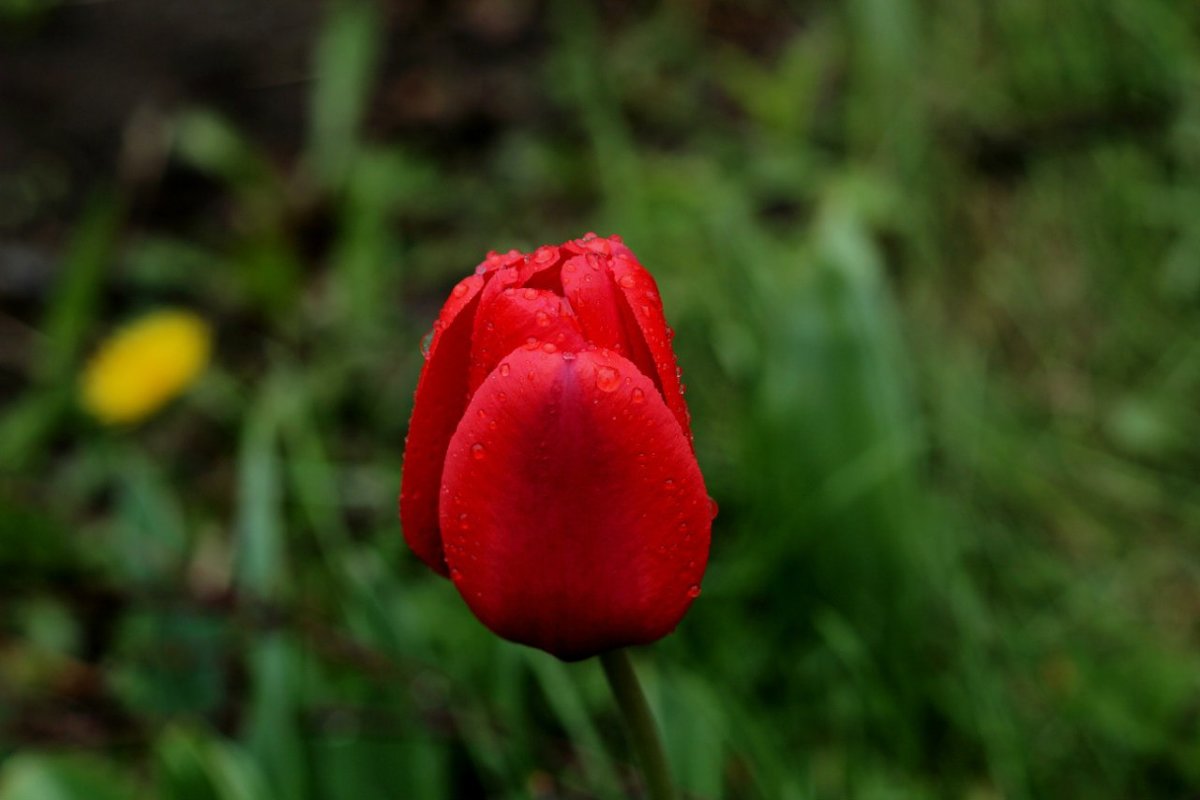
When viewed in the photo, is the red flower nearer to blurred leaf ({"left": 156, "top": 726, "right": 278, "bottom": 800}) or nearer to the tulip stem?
the tulip stem

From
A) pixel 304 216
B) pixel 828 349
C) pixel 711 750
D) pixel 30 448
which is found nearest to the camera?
pixel 711 750

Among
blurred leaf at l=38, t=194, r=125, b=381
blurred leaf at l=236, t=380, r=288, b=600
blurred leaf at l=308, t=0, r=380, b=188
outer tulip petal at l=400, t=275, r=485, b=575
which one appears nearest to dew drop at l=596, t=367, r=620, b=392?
outer tulip petal at l=400, t=275, r=485, b=575

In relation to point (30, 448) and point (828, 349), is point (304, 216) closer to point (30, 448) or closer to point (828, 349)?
point (30, 448)

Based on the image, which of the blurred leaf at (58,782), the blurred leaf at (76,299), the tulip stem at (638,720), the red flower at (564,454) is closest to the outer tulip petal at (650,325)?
the red flower at (564,454)

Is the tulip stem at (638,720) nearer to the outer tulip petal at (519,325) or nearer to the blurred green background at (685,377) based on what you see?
the outer tulip petal at (519,325)

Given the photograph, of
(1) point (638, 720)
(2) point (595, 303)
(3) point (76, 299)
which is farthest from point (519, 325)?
(3) point (76, 299)

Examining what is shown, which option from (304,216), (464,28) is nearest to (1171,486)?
(304,216)
